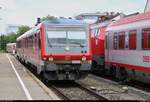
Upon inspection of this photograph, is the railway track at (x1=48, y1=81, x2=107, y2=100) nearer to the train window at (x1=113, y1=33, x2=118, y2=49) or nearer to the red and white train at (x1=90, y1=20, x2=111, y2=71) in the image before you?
the train window at (x1=113, y1=33, x2=118, y2=49)

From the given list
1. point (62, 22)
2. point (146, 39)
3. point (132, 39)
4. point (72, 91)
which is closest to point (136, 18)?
point (132, 39)

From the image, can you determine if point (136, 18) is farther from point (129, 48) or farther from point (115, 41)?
point (115, 41)

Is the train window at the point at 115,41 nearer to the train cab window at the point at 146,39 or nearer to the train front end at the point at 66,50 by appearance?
the train front end at the point at 66,50

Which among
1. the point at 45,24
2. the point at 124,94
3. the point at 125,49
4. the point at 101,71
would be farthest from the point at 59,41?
the point at 101,71

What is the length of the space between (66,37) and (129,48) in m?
2.79

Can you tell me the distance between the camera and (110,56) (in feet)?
81.5

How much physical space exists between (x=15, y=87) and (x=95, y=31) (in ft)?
36.4

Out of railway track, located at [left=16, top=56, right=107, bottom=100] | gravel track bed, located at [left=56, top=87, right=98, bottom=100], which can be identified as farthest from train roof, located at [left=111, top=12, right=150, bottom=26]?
gravel track bed, located at [left=56, top=87, right=98, bottom=100]

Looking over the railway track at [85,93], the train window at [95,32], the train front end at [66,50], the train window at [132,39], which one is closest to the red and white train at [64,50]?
the train front end at [66,50]

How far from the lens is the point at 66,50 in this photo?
21.1 meters

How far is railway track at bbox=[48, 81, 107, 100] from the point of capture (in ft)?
56.2

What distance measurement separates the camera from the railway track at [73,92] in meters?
17.1

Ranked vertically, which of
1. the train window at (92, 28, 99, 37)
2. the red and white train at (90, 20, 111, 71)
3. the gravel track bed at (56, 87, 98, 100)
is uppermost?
the train window at (92, 28, 99, 37)

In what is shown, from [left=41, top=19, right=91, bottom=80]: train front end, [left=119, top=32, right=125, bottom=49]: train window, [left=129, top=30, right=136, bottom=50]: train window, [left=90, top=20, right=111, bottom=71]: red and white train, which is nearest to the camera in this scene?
[left=129, top=30, right=136, bottom=50]: train window
